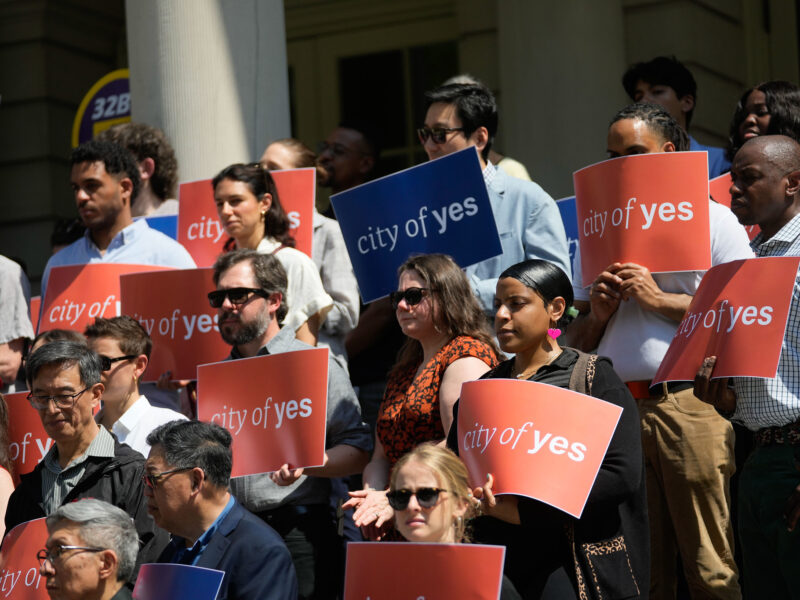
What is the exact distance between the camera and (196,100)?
27.3 feet

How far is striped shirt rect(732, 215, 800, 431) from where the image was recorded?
513cm

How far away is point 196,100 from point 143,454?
2.76m

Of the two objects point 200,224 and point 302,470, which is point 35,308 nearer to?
point 200,224

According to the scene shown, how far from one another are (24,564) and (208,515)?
31.4 inches

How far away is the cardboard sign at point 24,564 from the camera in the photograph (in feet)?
18.3

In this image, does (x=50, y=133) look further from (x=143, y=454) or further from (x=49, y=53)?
(x=143, y=454)

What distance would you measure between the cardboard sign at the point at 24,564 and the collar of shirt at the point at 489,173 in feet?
7.86

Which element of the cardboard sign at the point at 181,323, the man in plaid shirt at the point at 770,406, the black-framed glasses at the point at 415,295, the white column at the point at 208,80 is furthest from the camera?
the white column at the point at 208,80

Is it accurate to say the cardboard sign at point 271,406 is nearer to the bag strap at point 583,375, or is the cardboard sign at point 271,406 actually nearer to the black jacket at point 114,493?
the black jacket at point 114,493

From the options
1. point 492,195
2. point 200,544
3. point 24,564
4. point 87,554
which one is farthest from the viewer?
point 492,195

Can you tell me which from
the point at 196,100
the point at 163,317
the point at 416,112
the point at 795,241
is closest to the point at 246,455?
the point at 163,317

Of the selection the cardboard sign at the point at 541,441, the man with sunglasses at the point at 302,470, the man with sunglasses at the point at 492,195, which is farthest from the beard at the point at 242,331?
the cardboard sign at the point at 541,441

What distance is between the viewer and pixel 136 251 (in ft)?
23.8

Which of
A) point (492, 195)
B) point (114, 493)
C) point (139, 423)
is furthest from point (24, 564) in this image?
point (492, 195)
